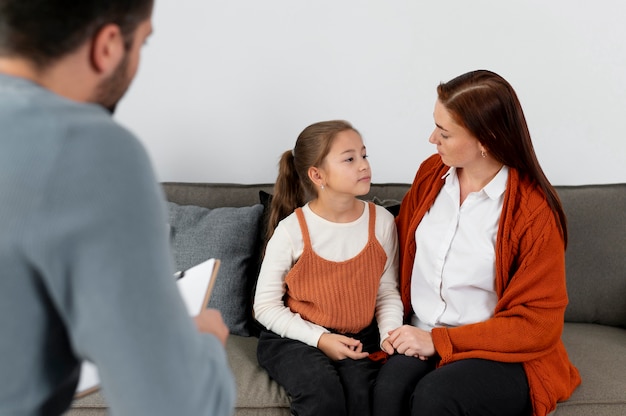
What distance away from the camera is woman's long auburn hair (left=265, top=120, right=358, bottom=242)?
2.19 meters

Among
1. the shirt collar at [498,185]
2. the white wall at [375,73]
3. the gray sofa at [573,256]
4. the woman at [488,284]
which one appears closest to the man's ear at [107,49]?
the woman at [488,284]

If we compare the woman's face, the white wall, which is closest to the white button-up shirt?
the woman's face

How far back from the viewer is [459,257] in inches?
78.3

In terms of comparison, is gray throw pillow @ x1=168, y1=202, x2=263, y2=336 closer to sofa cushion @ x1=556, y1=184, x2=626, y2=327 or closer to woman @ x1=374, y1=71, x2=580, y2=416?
woman @ x1=374, y1=71, x2=580, y2=416

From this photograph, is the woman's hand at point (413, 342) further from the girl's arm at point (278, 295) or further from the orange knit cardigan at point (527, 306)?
the girl's arm at point (278, 295)

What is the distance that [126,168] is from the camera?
632mm

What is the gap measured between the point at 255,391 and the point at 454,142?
3.00 ft

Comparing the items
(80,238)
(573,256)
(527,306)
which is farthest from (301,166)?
(80,238)

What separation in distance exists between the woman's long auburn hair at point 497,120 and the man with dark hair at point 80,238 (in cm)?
134

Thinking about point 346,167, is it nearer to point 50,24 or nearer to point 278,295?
point 278,295

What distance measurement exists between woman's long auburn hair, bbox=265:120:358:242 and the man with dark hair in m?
1.48

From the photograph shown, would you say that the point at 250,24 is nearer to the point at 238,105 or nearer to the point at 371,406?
the point at 238,105

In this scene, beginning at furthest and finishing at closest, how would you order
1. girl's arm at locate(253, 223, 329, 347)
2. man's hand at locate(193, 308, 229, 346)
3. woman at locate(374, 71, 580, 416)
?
girl's arm at locate(253, 223, 329, 347)
woman at locate(374, 71, 580, 416)
man's hand at locate(193, 308, 229, 346)

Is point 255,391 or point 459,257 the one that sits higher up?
point 459,257
